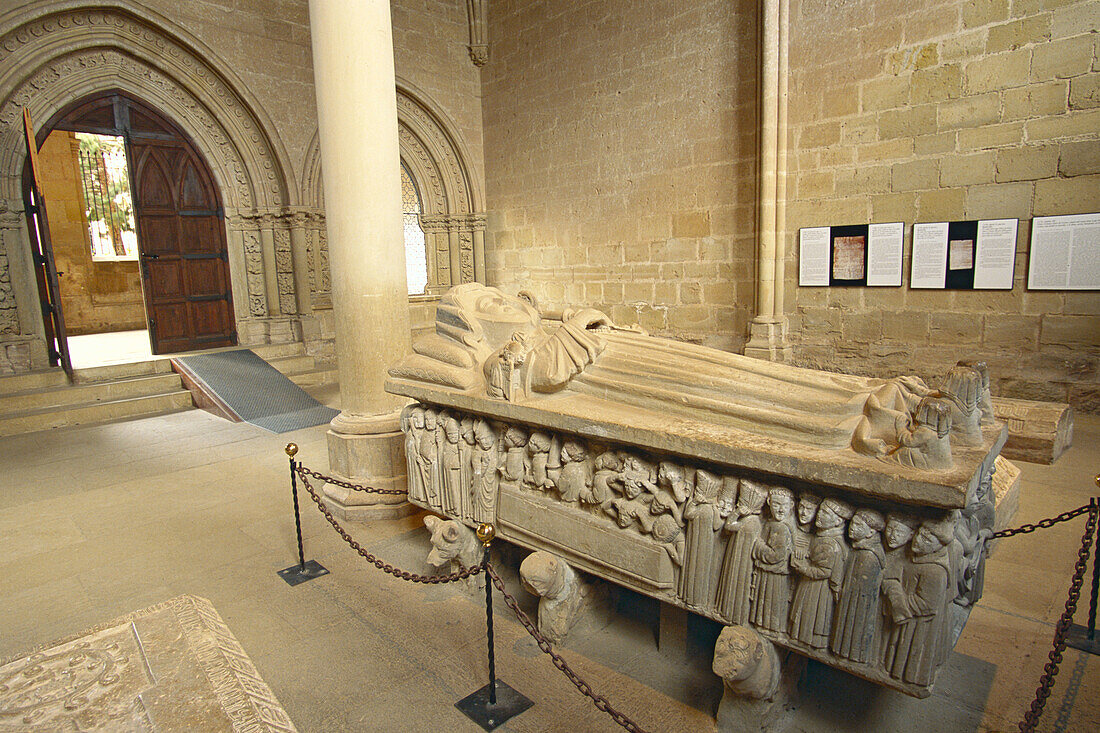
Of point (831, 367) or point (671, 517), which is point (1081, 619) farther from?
point (831, 367)

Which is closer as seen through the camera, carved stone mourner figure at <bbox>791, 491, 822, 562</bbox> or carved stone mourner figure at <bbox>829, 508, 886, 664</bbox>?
carved stone mourner figure at <bbox>829, 508, 886, 664</bbox>

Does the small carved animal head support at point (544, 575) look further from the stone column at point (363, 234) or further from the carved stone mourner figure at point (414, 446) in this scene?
the stone column at point (363, 234)

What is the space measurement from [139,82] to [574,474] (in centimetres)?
780

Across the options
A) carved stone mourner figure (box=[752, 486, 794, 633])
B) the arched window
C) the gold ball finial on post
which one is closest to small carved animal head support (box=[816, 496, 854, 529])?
carved stone mourner figure (box=[752, 486, 794, 633])

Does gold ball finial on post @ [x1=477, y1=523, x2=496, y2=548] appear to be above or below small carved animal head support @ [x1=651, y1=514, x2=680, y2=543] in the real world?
above

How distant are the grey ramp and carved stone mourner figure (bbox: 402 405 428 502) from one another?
10.4 ft

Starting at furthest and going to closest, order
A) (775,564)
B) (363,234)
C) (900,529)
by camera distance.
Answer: (363,234)
(775,564)
(900,529)

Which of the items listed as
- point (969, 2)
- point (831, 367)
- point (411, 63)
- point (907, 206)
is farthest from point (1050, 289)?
point (411, 63)

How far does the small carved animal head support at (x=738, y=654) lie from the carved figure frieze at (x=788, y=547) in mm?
68

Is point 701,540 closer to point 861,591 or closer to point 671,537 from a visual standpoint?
point 671,537

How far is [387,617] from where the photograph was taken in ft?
9.37

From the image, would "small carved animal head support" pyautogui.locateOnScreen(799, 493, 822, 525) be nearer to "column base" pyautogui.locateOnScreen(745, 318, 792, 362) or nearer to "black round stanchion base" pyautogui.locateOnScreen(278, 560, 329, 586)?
"black round stanchion base" pyautogui.locateOnScreen(278, 560, 329, 586)

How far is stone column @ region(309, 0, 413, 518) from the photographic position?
3746 millimetres

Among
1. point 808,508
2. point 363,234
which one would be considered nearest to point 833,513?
point 808,508
